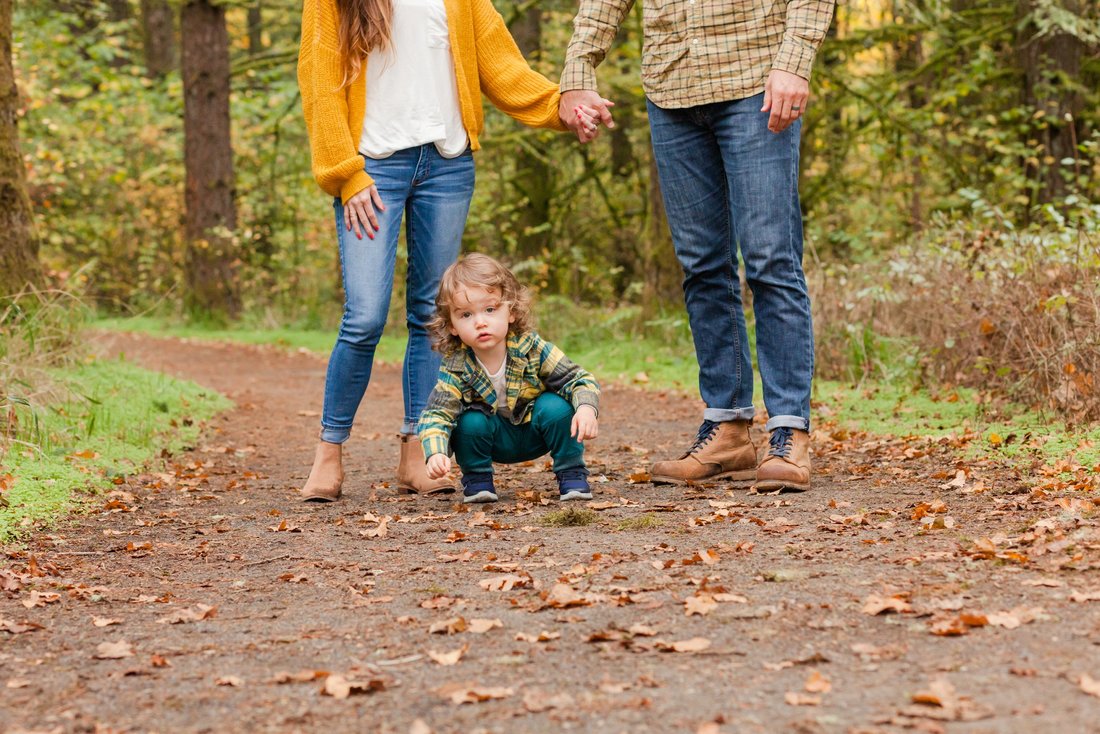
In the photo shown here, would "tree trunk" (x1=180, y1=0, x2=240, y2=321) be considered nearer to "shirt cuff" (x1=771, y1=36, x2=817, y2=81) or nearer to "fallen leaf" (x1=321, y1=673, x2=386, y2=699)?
"shirt cuff" (x1=771, y1=36, x2=817, y2=81)

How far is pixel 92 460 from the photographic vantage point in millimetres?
5117

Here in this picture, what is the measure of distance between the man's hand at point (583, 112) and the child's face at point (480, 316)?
26.8 inches

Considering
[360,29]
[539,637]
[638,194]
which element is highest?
[360,29]

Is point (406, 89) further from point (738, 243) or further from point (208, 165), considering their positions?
point (208, 165)

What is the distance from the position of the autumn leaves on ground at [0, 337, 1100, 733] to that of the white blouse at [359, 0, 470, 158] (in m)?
1.36

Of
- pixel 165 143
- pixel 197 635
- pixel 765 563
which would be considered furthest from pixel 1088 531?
pixel 165 143

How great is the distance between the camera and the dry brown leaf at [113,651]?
2.66 m

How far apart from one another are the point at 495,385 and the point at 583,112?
41.8 inches

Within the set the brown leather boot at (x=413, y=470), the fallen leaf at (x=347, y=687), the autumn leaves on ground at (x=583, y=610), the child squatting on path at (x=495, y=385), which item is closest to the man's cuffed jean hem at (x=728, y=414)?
the autumn leaves on ground at (x=583, y=610)

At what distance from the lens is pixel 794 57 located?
3.94 meters

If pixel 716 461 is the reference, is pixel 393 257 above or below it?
above

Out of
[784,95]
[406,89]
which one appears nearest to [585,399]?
[784,95]

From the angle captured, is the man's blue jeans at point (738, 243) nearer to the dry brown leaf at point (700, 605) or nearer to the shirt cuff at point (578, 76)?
the shirt cuff at point (578, 76)

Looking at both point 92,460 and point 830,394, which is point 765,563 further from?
point 830,394
